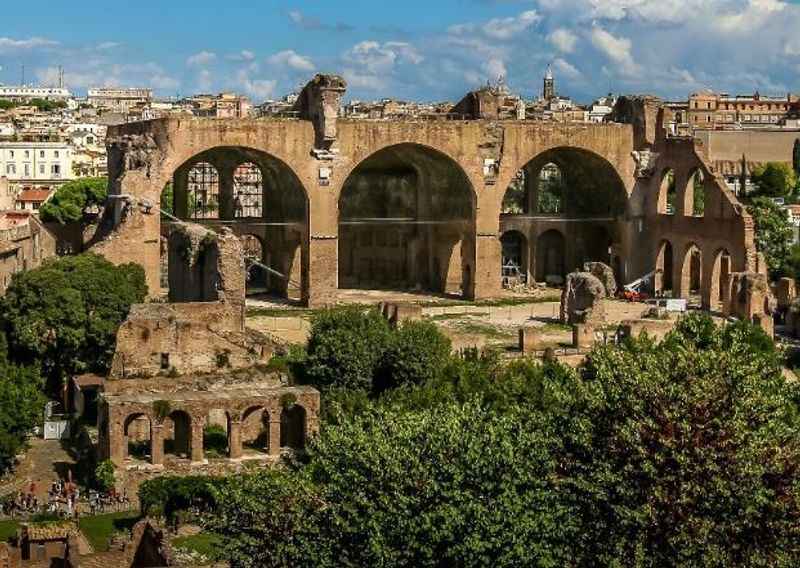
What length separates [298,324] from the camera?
147ft

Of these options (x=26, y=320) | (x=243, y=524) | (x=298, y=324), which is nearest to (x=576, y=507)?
(x=243, y=524)

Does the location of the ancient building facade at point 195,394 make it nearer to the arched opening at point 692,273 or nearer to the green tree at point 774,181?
the arched opening at point 692,273

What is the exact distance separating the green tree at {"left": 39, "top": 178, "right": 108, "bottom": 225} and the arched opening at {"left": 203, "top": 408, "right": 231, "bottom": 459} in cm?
3386

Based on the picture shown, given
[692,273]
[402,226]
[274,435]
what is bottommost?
[274,435]

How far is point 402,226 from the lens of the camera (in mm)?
54625

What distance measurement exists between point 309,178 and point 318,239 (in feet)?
6.70

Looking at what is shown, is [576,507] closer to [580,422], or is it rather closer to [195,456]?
[580,422]

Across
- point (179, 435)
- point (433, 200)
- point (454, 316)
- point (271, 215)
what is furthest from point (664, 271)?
point (179, 435)

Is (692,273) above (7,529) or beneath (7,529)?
above

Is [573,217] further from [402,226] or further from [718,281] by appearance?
[718,281]

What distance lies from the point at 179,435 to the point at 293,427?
8.01 ft

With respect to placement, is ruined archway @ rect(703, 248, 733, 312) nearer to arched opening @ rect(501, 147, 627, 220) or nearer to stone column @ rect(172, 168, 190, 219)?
arched opening @ rect(501, 147, 627, 220)

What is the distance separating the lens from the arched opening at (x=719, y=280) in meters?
49.1

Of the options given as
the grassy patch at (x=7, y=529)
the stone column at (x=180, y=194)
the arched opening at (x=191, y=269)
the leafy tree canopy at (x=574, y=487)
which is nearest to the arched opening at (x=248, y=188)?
the stone column at (x=180, y=194)
